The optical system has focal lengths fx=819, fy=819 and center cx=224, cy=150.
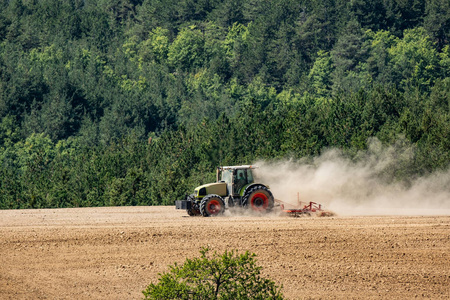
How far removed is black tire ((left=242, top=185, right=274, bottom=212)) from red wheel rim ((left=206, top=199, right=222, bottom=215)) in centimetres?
108

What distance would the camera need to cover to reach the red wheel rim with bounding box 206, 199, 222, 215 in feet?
115

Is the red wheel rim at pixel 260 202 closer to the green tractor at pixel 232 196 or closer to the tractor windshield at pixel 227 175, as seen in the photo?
the green tractor at pixel 232 196

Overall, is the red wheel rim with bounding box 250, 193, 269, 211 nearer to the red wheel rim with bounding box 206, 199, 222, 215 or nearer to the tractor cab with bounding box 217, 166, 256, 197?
the tractor cab with bounding box 217, 166, 256, 197

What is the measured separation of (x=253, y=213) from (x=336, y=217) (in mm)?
3625

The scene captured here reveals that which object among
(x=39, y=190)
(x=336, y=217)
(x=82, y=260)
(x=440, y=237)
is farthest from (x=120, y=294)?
(x=39, y=190)

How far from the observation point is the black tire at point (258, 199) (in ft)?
115

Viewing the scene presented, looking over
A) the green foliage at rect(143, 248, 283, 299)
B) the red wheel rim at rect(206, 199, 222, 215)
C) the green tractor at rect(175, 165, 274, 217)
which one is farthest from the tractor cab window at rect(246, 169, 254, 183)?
the green foliage at rect(143, 248, 283, 299)

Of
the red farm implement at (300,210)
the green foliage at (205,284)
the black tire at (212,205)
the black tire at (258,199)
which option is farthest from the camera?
the red farm implement at (300,210)

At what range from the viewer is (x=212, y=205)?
1384 inches

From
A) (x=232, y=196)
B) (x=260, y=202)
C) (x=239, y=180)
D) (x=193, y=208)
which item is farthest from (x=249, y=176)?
(x=193, y=208)

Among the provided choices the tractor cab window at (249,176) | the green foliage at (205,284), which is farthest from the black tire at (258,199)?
the green foliage at (205,284)

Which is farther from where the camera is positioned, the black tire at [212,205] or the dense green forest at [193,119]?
the dense green forest at [193,119]

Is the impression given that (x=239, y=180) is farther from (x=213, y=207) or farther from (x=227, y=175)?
(x=213, y=207)

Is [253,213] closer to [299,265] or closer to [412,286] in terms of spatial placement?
[299,265]
